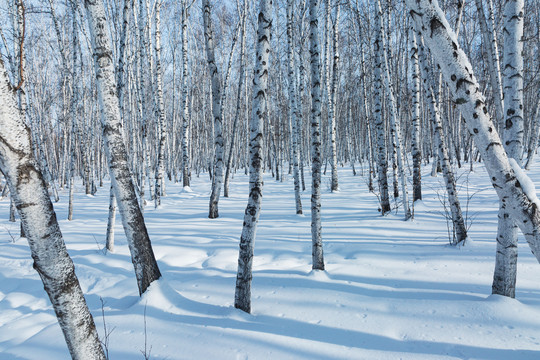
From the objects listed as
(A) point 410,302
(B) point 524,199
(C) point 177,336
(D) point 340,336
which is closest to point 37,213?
(C) point 177,336

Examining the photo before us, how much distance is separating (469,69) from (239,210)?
805cm

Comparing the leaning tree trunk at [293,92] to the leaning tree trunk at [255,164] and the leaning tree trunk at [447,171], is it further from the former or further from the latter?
the leaning tree trunk at [255,164]

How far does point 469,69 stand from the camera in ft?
5.69

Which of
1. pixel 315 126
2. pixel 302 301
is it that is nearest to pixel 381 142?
pixel 315 126

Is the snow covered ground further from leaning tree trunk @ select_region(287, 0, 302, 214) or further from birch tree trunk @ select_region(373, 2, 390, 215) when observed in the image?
leaning tree trunk @ select_region(287, 0, 302, 214)

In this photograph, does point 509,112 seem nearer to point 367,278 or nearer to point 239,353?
point 367,278

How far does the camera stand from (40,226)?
5.06 ft

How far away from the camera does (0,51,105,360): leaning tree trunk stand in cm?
144

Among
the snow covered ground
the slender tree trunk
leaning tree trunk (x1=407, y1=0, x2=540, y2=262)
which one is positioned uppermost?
leaning tree trunk (x1=407, y1=0, x2=540, y2=262)

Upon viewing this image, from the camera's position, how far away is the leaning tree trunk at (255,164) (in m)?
2.99

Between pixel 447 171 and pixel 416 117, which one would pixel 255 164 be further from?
pixel 416 117

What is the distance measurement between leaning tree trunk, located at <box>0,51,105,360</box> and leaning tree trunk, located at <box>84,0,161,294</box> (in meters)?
1.83

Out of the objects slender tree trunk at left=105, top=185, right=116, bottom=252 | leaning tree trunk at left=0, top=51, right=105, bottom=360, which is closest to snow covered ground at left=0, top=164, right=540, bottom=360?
slender tree trunk at left=105, top=185, right=116, bottom=252

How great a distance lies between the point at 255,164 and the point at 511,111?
8.28ft
